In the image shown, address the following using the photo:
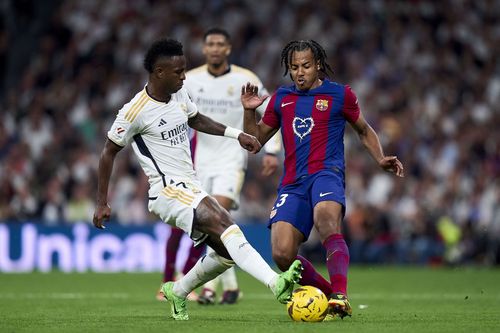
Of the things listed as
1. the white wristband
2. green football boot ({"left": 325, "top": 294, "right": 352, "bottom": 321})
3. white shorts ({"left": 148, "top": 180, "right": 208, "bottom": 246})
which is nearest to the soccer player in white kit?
the white wristband

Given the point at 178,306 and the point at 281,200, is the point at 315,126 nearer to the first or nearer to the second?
the point at 281,200

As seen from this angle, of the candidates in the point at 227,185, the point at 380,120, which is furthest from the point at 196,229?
the point at 380,120

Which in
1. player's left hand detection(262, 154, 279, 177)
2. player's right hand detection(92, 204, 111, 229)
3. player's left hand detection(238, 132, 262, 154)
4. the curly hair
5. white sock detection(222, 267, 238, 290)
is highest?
the curly hair

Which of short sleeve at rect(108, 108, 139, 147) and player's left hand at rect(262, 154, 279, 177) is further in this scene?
player's left hand at rect(262, 154, 279, 177)

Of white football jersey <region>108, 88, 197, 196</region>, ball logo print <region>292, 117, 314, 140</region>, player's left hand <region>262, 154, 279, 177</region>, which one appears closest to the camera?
white football jersey <region>108, 88, 197, 196</region>

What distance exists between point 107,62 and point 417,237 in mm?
7612

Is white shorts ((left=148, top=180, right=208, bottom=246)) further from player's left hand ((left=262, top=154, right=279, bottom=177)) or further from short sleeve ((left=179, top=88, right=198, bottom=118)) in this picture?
player's left hand ((left=262, top=154, right=279, bottom=177))

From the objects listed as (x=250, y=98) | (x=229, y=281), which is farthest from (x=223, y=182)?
(x=250, y=98)

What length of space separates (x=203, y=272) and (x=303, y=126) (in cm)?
153

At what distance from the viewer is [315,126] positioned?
30.0 feet

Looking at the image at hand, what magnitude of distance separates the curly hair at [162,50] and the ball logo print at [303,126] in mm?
1178

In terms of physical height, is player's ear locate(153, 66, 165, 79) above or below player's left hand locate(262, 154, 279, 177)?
above

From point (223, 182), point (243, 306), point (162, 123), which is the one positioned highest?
point (162, 123)

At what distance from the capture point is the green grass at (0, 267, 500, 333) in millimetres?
8219
